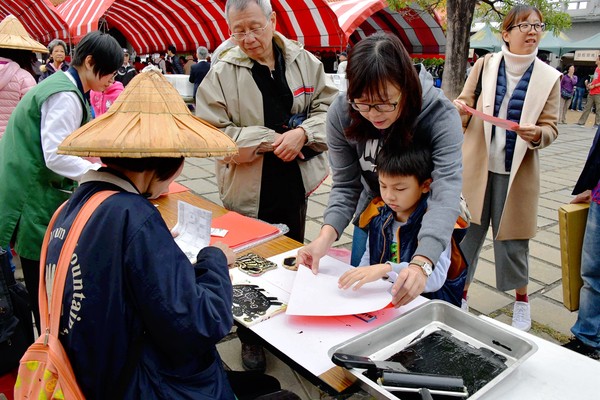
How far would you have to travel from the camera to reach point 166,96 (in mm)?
1181

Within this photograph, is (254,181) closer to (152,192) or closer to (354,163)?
(354,163)

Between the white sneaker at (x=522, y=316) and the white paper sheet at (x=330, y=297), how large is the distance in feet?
5.41

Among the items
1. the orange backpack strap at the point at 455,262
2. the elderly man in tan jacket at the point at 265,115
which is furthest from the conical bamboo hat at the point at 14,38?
the orange backpack strap at the point at 455,262

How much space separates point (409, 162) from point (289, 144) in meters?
0.73

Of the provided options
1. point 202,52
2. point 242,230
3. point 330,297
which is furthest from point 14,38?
point 202,52

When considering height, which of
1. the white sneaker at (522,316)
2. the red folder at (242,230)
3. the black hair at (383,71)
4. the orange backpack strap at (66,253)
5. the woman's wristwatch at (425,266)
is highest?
the black hair at (383,71)

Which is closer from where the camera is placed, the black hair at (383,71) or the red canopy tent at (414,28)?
the black hair at (383,71)

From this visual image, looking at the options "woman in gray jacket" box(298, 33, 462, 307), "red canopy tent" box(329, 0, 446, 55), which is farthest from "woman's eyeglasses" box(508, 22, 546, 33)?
"red canopy tent" box(329, 0, 446, 55)

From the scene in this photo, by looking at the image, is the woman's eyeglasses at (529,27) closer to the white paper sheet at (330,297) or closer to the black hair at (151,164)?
the white paper sheet at (330,297)

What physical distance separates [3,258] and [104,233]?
3.70 ft

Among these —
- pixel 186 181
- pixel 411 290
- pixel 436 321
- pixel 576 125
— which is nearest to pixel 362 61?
pixel 411 290

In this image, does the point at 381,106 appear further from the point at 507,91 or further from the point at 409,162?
the point at 507,91

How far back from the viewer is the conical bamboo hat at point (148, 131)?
1.04 m

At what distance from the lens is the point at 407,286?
1339 mm
